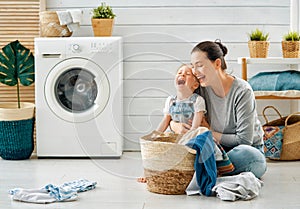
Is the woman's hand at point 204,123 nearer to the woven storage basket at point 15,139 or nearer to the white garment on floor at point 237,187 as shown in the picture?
the white garment on floor at point 237,187

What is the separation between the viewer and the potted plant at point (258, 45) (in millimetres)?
4473

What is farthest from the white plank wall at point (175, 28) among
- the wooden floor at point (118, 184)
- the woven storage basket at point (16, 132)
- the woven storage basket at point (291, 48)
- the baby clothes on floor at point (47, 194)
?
the baby clothes on floor at point (47, 194)

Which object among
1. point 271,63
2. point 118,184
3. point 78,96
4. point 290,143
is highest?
point 271,63

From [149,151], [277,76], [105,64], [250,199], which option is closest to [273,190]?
[250,199]

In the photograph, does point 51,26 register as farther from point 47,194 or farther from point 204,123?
point 47,194

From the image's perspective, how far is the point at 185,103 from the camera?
12.1ft

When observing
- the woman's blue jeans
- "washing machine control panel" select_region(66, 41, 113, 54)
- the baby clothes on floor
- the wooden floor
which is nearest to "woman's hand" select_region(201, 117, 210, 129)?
the woman's blue jeans

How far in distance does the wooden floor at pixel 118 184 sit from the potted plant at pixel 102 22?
2.95ft

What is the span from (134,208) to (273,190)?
84cm

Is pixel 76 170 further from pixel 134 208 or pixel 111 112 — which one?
pixel 134 208

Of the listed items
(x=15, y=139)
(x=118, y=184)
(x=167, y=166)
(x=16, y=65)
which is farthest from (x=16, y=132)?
(x=167, y=166)

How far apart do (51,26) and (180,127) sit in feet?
4.64

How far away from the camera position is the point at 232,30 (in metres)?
4.77

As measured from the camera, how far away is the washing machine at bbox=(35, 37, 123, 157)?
175 inches
